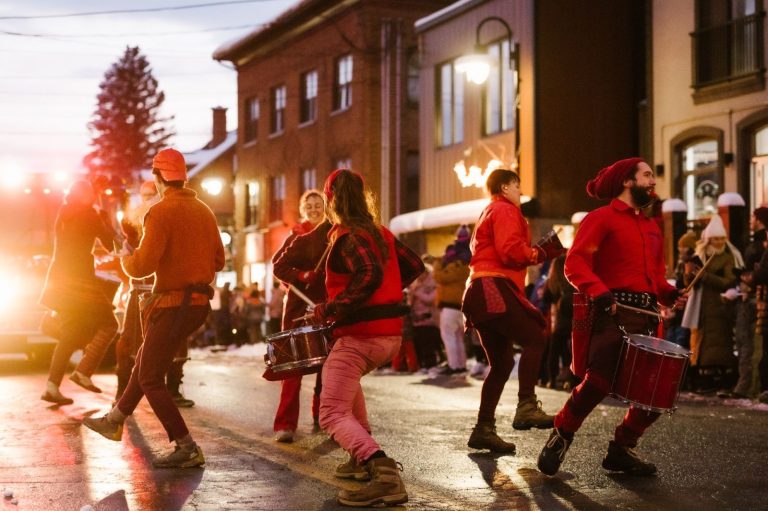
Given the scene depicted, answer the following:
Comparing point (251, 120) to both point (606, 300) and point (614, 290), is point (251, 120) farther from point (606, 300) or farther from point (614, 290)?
point (606, 300)

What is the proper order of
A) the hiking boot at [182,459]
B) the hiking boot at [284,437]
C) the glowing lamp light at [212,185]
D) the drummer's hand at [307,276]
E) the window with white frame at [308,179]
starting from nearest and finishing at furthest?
1. the hiking boot at [182,459]
2. the drummer's hand at [307,276]
3. the hiking boot at [284,437]
4. the glowing lamp light at [212,185]
5. the window with white frame at [308,179]

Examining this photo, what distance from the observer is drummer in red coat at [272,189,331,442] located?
8.97 m

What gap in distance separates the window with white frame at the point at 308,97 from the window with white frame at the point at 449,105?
31.8ft

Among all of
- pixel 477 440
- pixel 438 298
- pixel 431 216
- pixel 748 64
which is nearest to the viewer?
pixel 477 440

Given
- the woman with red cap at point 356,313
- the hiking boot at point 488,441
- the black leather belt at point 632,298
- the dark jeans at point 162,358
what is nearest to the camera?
the woman with red cap at point 356,313

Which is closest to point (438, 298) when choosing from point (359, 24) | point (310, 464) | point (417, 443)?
point (417, 443)

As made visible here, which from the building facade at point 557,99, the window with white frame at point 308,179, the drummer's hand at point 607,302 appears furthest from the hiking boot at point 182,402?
the window with white frame at point 308,179

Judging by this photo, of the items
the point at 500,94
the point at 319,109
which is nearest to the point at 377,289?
the point at 500,94

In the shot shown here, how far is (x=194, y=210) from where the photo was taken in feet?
27.3

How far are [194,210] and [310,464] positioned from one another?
175cm

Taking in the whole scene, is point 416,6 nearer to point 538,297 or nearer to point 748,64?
point 748,64

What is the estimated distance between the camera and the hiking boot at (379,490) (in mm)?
6730

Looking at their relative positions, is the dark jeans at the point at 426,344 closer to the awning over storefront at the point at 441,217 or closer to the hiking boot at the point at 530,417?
the awning over storefront at the point at 441,217

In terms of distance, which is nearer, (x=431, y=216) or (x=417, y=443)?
(x=417, y=443)
